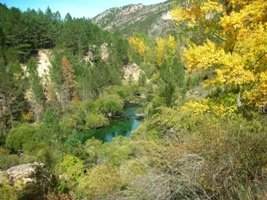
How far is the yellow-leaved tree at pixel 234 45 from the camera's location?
1420 cm

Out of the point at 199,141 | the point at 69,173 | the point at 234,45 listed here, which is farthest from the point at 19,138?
the point at 199,141

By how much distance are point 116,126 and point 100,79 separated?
30.0 meters

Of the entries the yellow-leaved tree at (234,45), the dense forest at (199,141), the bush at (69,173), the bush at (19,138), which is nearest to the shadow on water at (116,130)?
the bush at (19,138)

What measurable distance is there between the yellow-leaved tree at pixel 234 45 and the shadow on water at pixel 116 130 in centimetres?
6622

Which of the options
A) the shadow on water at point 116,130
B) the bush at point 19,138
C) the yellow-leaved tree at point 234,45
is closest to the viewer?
the yellow-leaved tree at point 234,45

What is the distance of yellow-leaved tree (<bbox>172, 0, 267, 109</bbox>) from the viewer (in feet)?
46.6

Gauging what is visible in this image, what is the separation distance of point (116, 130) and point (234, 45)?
2942 inches

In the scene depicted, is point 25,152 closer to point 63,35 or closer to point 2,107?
point 2,107

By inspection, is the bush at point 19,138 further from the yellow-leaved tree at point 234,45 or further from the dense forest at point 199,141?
the yellow-leaved tree at point 234,45

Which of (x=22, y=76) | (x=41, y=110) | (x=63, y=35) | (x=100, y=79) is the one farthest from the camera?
(x=63, y=35)

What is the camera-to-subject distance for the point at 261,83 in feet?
46.9

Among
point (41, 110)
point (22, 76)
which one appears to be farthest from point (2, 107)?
point (22, 76)

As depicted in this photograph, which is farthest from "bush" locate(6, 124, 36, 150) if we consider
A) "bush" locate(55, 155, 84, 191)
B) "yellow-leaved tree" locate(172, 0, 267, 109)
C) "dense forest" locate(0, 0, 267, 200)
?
"yellow-leaved tree" locate(172, 0, 267, 109)

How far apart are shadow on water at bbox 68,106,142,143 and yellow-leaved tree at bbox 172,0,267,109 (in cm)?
6622
